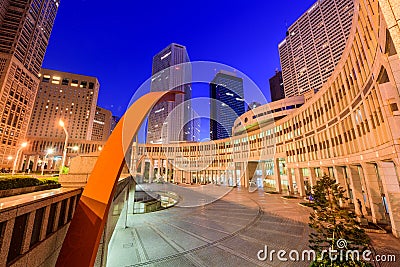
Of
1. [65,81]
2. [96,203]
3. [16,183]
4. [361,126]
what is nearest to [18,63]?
[65,81]

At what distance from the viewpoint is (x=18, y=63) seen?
80875 mm

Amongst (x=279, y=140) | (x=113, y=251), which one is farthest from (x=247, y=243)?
(x=279, y=140)

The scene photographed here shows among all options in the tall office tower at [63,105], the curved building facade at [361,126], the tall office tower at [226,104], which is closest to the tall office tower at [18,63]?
the tall office tower at [63,105]

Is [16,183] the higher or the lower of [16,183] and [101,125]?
the lower

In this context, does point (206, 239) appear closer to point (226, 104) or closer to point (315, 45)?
point (226, 104)

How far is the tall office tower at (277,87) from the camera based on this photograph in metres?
142

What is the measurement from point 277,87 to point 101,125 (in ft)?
547

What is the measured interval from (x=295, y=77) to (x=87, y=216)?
135503 mm

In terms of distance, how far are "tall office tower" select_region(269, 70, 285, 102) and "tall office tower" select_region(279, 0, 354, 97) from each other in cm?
1923

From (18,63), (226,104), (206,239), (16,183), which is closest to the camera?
(16,183)

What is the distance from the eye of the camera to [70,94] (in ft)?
408

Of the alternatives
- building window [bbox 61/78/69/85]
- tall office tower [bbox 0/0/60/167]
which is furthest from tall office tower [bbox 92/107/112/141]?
tall office tower [bbox 0/0/60/167]

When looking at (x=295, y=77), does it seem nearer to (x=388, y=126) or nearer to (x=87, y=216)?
(x=388, y=126)

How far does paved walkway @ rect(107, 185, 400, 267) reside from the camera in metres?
8.96
